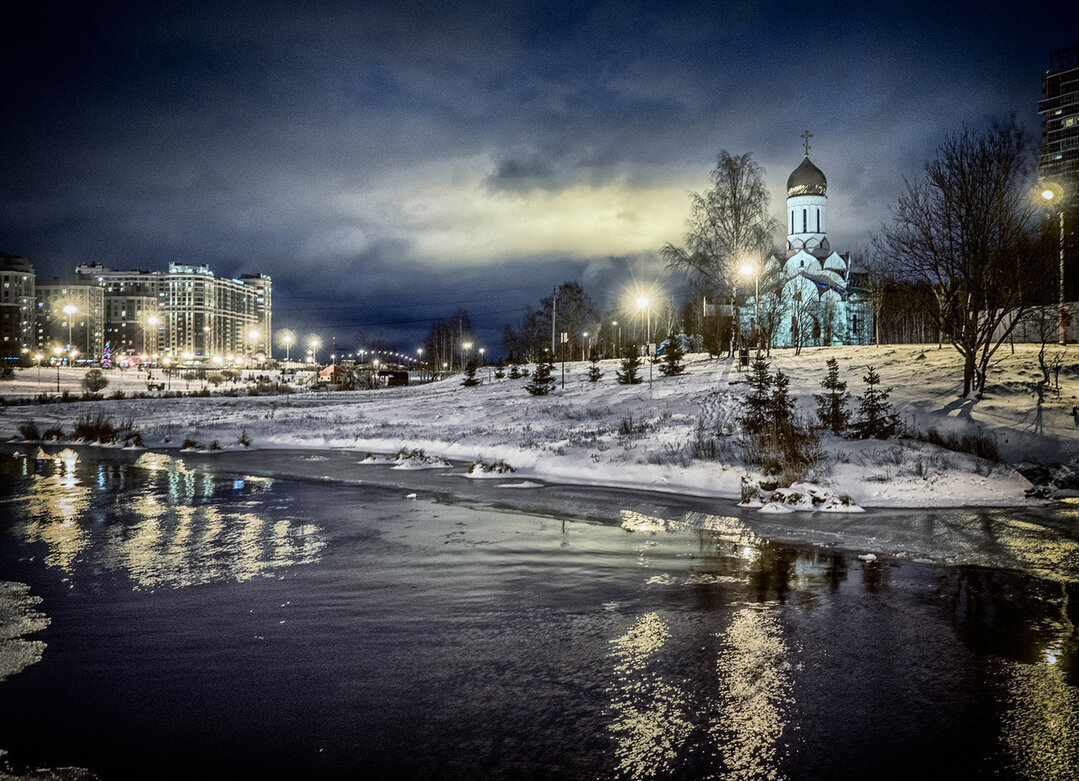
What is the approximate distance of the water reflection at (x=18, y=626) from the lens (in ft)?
14.9

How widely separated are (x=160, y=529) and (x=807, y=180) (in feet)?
243

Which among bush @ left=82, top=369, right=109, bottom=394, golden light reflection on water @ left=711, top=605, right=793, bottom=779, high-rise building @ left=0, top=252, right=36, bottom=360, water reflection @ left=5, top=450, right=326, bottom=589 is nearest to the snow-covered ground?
water reflection @ left=5, top=450, right=326, bottom=589

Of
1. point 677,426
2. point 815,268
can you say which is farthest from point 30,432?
point 815,268

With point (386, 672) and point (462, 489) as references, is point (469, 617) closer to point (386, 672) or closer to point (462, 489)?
point (386, 672)

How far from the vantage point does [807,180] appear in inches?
2753

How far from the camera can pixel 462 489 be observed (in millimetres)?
13125

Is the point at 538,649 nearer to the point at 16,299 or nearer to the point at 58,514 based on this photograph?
the point at 58,514

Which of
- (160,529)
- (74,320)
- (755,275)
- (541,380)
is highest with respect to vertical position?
(74,320)

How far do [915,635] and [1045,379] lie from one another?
62.3 feet

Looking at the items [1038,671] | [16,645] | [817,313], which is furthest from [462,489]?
[817,313]

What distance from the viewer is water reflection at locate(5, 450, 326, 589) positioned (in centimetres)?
712

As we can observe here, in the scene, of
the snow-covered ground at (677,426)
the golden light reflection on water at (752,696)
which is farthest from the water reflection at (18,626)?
the snow-covered ground at (677,426)

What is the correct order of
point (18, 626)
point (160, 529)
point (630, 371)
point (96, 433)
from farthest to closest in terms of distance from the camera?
point (630, 371) < point (96, 433) < point (160, 529) < point (18, 626)

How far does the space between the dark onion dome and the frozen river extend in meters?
68.5
